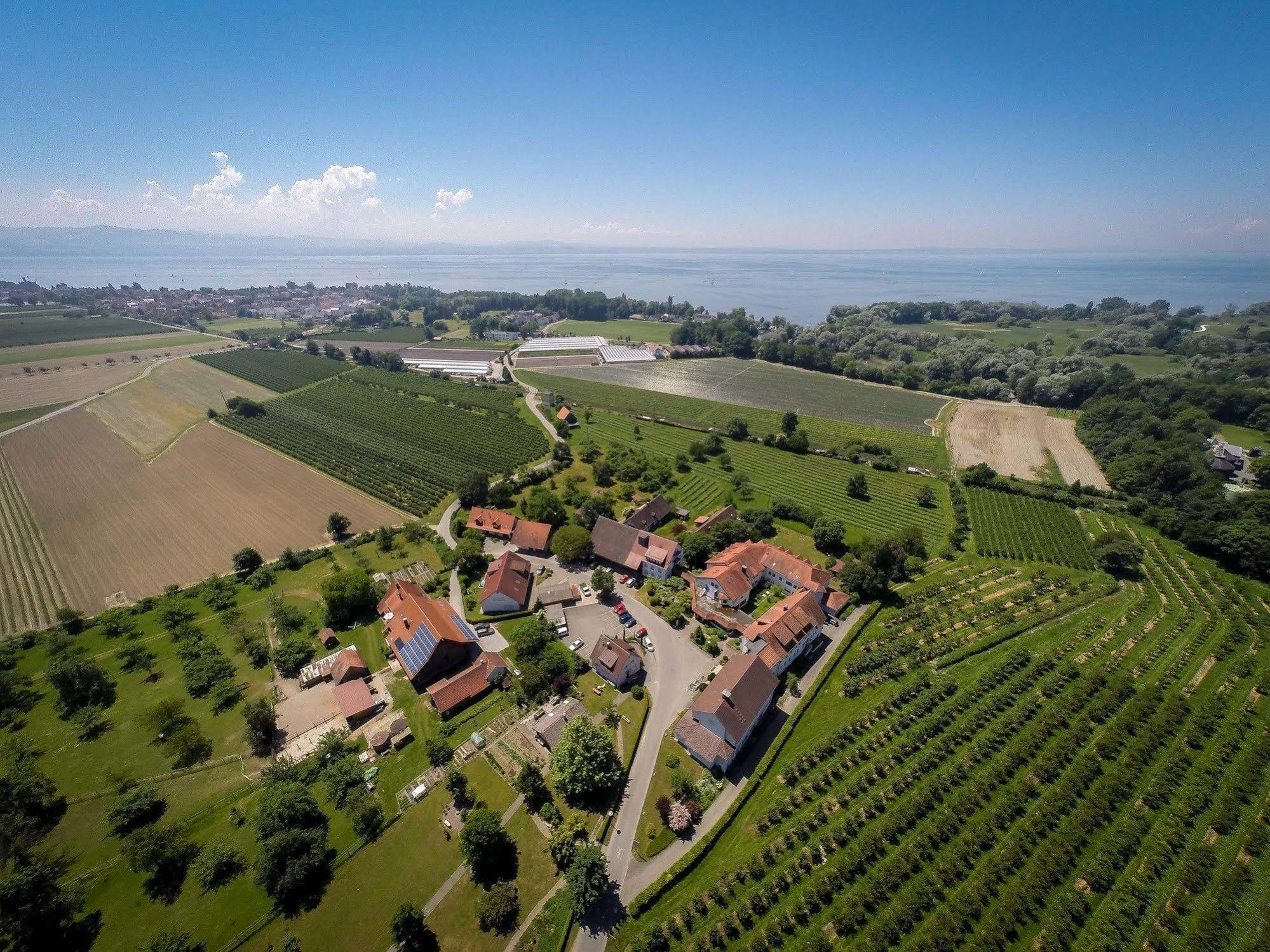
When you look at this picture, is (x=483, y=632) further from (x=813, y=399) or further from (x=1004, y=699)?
(x=813, y=399)

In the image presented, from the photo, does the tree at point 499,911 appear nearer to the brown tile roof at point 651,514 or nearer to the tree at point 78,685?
the tree at point 78,685

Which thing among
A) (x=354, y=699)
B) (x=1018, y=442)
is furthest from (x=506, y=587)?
(x=1018, y=442)

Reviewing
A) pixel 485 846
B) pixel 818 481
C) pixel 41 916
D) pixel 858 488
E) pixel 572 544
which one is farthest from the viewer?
pixel 818 481

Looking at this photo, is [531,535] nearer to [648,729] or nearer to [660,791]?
→ [648,729]

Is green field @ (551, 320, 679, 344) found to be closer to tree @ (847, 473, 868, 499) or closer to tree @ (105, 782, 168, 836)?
tree @ (847, 473, 868, 499)

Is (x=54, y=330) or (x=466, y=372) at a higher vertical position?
(x=54, y=330)

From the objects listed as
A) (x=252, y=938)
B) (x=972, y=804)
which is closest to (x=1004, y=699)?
(x=972, y=804)

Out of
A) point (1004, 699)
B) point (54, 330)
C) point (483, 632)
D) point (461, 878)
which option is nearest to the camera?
point (461, 878)
